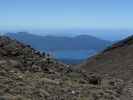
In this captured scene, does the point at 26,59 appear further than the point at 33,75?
Answer: Yes

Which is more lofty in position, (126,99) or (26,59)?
(26,59)

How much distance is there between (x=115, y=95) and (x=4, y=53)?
22.4 ft

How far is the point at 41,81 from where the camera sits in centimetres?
1827

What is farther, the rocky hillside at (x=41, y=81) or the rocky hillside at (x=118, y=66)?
the rocky hillside at (x=118, y=66)

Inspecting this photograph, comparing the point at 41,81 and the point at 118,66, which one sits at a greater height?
the point at 41,81

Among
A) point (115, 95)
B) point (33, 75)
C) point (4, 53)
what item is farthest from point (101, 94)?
point (4, 53)

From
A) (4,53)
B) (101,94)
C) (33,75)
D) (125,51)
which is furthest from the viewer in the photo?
(125,51)

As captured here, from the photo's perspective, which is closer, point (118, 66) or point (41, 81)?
point (41, 81)

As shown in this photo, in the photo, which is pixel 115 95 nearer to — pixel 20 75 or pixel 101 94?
pixel 101 94

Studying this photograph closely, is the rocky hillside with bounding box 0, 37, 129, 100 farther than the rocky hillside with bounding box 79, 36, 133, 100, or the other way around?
the rocky hillside with bounding box 79, 36, 133, 100

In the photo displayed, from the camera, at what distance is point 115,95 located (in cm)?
1847

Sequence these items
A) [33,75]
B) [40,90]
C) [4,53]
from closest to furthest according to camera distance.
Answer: [40,90] < [33,75] < [4,53]

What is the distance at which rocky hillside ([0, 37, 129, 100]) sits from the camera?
16.5 metres

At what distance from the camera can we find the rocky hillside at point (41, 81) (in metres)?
16.5
